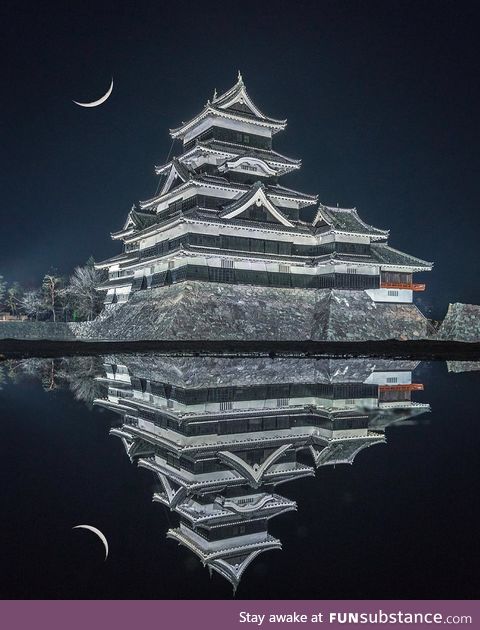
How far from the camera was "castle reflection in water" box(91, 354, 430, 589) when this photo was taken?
4.48m

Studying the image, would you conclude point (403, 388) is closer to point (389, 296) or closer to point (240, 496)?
point (240, 496)

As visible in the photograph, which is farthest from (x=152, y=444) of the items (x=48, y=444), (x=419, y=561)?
(x=419, y=561)

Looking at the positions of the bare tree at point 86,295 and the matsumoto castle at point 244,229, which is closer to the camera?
the matsumoto castle at point 244,229

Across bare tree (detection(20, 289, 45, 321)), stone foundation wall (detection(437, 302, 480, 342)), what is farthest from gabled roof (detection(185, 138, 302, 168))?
bare tree (detection(20, 289, 45, 321))

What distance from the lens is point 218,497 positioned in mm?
5707

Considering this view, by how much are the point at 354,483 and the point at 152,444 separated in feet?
10.6

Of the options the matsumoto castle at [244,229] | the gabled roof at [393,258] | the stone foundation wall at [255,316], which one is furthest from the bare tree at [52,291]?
the gabled roof at [393,258]

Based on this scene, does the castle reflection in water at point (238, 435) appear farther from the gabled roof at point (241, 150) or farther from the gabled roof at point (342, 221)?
the gabled roof at point (241, 150)

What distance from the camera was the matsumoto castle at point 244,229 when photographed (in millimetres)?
33125

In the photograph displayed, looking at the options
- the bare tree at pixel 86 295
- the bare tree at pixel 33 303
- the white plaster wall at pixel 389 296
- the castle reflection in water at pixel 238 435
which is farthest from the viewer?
the bare tree at pixel 33 303

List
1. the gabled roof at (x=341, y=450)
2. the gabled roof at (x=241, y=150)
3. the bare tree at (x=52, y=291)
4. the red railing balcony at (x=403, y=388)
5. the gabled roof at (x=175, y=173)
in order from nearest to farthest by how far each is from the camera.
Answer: the gabled roof at (x=341, y=450) < the red railing balcony at (x=403, y=388) < the gabled roof at (x=175, y=173) < the gabled roof at (x=241, y=150) < the bare tree at (x=52, y=291)

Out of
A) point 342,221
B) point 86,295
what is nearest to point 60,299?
point 86,295

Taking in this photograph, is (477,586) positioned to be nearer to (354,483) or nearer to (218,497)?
(354,483)

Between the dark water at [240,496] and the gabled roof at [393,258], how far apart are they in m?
29.1
